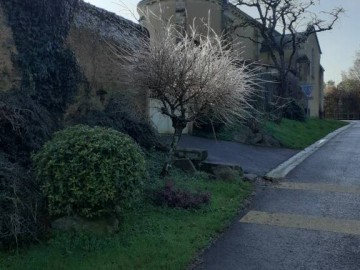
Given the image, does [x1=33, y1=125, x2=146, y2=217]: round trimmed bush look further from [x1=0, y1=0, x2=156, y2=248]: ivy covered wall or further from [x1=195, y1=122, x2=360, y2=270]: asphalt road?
[x1=195, y1=122, x2=360, y2=270]: asphalt road

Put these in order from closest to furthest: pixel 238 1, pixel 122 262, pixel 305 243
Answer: pixel 122 262 < pixel 305 243 < pixel 238 1

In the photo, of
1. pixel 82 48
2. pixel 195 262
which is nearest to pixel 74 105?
pixel 82 48

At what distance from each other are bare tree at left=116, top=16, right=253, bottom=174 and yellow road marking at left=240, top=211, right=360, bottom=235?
2179mm

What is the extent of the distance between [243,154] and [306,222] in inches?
268

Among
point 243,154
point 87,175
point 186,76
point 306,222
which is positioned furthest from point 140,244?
point 243,154

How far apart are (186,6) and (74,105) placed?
15.7m

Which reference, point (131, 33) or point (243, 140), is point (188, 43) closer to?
point (131, 33)

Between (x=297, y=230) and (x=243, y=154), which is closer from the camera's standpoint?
(x=297, y=230)

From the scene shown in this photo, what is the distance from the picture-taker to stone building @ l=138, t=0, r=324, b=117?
21.2 metres

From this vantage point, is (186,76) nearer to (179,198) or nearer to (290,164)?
(179,198)

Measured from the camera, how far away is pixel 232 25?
23.8 metres

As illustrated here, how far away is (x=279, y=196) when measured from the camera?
8.17m

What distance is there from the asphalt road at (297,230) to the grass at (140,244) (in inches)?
9.9

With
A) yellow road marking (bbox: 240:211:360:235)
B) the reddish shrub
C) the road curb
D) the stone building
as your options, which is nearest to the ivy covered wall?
the reddish shrub
